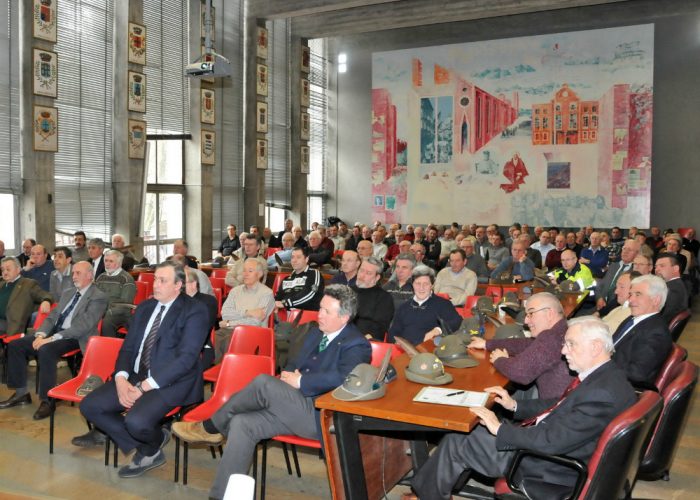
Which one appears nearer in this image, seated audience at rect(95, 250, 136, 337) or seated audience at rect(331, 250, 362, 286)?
seated audience at rect(331, 250, 362, 286)

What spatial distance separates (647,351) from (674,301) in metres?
2.26

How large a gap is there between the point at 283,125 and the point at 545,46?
23.2ft

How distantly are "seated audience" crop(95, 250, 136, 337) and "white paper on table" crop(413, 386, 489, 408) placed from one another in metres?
4.06

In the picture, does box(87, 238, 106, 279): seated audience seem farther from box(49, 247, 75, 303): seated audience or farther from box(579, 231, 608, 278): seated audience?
box(579, 231, 608, 278): seated audience

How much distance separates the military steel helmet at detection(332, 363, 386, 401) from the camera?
3.15 meters

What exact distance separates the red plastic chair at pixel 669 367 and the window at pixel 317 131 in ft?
53.3

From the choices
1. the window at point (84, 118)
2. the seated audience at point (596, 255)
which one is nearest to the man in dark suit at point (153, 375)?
the seated audience at point (596, 255)

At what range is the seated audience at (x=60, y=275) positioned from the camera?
270 inches

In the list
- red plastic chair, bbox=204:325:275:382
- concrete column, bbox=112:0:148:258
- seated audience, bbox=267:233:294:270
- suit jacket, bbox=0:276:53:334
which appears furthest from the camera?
concrete column, bbox=112:0:148:258

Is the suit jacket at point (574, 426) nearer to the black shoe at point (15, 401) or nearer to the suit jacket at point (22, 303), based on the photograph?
the black shoe at point (15, 401)

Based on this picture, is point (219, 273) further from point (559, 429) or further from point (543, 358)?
point (559, 429)

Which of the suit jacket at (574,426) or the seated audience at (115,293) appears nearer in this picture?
the suit jacket at (574,426)

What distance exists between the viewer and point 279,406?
11.8 ft

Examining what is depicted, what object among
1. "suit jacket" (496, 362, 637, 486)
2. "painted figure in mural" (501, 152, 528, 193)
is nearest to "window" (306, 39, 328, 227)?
"painted figure in mural" (501, 152, 528, 193)
